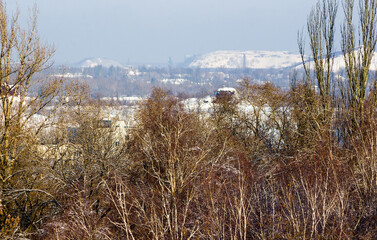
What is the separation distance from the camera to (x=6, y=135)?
11.4 m

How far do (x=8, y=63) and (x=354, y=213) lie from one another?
9.57 metres

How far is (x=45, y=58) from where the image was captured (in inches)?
482

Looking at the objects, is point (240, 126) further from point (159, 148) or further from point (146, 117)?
point (159, 148)

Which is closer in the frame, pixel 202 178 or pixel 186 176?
pixel 186 176

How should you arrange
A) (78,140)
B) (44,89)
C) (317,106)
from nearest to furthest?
(44,89), (317,106), (78,140)

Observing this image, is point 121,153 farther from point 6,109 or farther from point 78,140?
point 6,109

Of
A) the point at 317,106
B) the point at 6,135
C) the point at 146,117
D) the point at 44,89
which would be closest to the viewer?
the point at 6,135

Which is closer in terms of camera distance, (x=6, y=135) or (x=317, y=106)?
(x=6, y=135)

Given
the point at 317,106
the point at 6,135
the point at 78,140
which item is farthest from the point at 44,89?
the point at 317,106

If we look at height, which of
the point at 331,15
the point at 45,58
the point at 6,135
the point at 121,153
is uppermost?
the point at 331,15

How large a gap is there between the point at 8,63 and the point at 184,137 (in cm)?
1055

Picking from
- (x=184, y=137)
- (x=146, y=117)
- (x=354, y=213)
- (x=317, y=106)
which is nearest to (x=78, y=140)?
(x=184, y=137)

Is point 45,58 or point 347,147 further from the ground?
point 45,58

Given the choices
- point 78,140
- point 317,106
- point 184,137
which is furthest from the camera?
point 184,137
